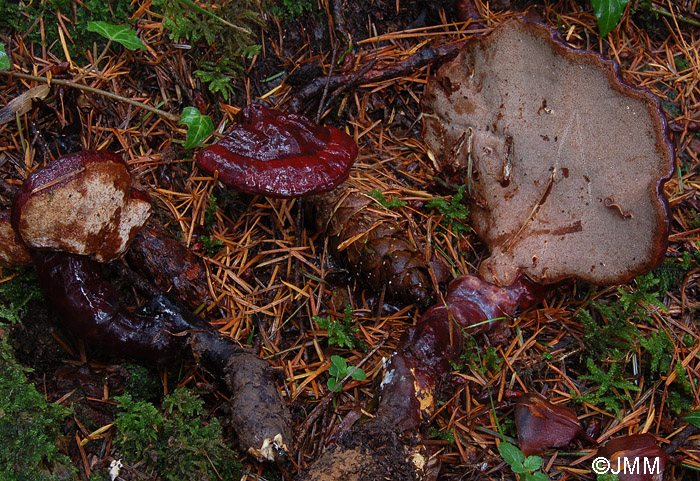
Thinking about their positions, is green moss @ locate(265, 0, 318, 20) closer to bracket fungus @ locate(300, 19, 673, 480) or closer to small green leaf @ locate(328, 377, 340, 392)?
bracket fungus @ locate(300, 19, 673, 480)

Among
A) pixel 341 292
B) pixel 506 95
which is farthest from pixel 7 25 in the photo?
pixel 506 95

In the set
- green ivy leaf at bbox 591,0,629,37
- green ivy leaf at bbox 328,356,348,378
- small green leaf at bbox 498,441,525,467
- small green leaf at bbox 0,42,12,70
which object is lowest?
small green leaf at bbox 498,441,525,467

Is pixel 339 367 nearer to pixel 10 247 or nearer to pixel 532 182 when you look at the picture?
pixel 532 182

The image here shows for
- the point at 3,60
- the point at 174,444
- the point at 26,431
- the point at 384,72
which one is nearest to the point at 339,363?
the point at 174,444

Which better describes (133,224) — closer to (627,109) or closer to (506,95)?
(506,95)

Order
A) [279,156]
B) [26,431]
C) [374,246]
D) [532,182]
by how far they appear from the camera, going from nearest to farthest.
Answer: [26,431], [279,156], [374,246], [532,182]

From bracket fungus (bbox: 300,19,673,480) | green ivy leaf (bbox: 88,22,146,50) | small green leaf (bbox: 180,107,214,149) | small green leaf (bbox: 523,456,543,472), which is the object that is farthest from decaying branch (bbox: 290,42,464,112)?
small green leaf (bbox: 523,456,543,472)
